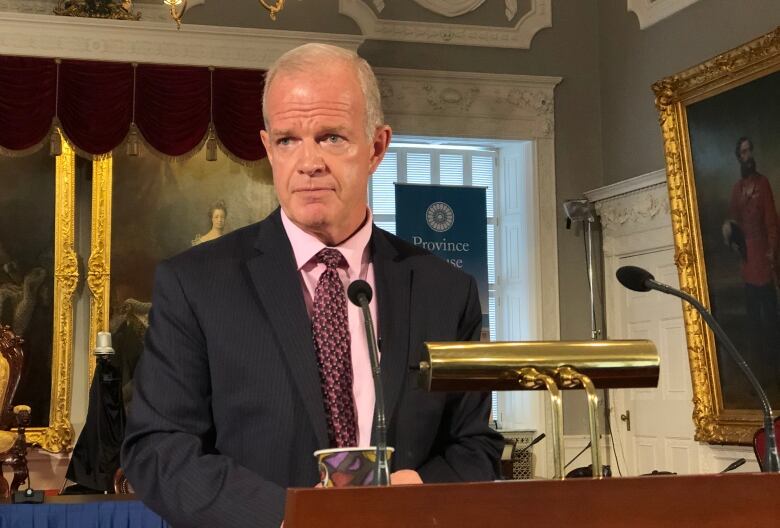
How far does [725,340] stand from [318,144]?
2.86 feet

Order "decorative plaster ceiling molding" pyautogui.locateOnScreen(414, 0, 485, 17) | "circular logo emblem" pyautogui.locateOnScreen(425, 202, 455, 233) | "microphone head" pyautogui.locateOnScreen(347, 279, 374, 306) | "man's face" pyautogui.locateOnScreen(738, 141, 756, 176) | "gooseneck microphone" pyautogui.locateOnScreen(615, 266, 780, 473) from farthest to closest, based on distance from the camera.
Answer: "decorative plaster ceiling molding" pyautogui.locateOnScreen(414, 0, 485, 17) < "circular logo emblem" pyautogui.locateOnScreen(425, 202, 455, 233) < "man's face" pyautogui.locateOnScreen(738, 141, 756, 176) < "gooseneck microphone" pyautogui.locateOnScreen(615, 266, 780, 473) < "microphone head" pyautogui.locateOnScreen(347, 279, 374, 306)

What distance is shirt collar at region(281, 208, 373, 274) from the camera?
2.13 m

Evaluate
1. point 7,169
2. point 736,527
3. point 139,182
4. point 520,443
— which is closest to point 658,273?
point 520,443

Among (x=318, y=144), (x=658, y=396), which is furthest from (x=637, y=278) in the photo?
(x=658, y=396)

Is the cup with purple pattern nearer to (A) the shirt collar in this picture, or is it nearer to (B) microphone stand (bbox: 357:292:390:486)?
(B) microphone stand (bbox: 357:292:390:486)

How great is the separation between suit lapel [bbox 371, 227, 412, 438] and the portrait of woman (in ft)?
23.2

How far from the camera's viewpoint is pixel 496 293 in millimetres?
10625

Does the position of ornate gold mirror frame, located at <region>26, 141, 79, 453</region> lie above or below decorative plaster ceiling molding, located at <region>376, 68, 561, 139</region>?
below

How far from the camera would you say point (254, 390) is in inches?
77.1

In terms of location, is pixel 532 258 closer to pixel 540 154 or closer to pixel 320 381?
pixel 540 154

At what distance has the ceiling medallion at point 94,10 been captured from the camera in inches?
353

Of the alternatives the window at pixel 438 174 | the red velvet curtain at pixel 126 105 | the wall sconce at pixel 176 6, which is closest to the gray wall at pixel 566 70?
the window at pixel 438 174

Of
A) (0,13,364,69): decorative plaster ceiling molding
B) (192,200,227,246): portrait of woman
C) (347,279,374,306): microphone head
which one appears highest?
(0,13,364,69): decorative plaster ceiling molding

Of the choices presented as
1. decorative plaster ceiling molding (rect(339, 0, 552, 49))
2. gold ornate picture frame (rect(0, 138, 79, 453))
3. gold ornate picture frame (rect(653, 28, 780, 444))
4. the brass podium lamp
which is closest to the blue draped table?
gold ornate picture frame (rect(0, 138, 79, 453))
